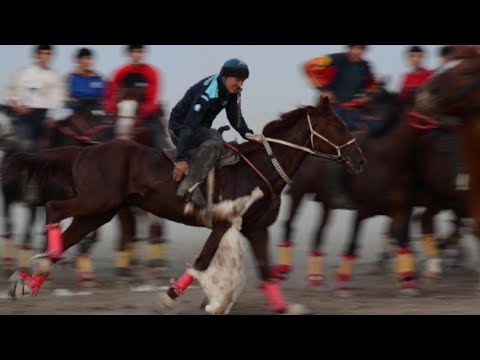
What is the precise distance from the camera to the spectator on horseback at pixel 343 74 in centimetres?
1170

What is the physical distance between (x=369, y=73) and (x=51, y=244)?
435 centimetres

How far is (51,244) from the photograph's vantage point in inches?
352

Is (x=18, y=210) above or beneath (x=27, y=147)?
beneath

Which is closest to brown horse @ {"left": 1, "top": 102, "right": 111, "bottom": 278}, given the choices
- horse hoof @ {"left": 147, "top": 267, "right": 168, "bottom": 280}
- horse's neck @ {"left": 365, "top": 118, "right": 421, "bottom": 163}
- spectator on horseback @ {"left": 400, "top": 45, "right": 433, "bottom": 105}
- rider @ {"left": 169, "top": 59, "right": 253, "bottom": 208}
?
horse hoof @ {"left": 147, "top": 267, "right": 168, "bottom": 280}

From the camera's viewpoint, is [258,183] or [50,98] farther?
[50,98]

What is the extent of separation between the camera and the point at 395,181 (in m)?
10.8

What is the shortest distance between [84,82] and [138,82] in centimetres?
64

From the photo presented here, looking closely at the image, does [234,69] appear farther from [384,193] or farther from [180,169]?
[384,193]

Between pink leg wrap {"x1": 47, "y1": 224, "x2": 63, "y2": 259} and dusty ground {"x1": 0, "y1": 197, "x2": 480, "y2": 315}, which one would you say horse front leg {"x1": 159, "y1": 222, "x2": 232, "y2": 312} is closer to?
dusty ground {"x1": 0, "y1": 197, "x2": 480, "y2": 315}

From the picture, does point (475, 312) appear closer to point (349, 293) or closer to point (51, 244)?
point (349, 293)

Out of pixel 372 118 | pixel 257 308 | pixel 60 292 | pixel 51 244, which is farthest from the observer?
pixel 372 118

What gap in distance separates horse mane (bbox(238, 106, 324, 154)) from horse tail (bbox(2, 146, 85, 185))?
4.58 feet

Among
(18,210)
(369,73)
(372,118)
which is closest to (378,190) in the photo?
(372,118)

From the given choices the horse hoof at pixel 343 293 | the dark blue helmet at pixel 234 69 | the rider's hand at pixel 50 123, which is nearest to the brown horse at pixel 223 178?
the dark blue helmet at pixel 234 69
